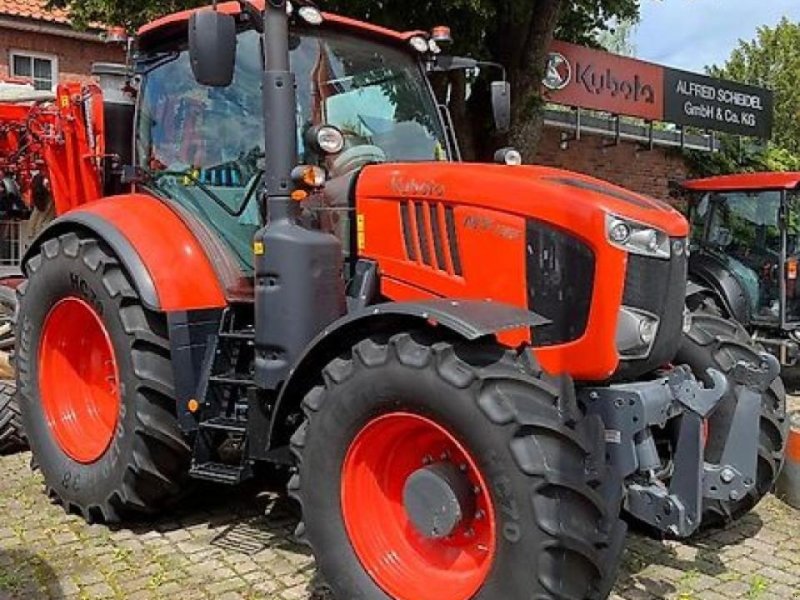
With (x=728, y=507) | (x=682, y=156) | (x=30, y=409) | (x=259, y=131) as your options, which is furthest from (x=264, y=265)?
(x=682, y=156)

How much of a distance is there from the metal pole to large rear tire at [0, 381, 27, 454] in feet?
8.95

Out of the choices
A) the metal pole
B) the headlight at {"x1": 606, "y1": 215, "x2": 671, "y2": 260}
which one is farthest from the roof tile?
the headlight at {"x1": 606, "y1": 215, "x2": 671, "y2": 260}

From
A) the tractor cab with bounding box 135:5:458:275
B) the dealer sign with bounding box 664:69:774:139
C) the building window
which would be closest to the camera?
the tractor cab with bounding box 135:5:458:275

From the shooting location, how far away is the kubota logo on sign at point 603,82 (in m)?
11.2

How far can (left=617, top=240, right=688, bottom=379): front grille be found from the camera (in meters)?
3.52

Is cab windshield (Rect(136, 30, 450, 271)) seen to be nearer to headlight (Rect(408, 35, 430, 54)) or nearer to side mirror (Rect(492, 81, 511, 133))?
headlight (Rect(408, 35, 430, 54))

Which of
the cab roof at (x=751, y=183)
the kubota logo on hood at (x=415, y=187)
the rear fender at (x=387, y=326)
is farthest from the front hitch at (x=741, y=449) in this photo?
the cab roof at (x=751, y=183)

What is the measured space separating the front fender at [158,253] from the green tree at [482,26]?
13.2 feet

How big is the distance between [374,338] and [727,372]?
1.64 metres

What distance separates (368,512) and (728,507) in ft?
6.10

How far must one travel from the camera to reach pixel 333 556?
352cm

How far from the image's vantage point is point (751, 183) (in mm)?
9562

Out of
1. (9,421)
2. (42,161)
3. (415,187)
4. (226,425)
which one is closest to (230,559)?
(226,425)

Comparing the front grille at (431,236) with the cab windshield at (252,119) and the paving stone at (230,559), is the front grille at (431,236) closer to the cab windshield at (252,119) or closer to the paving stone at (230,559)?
the cab windshield at (252,119)
